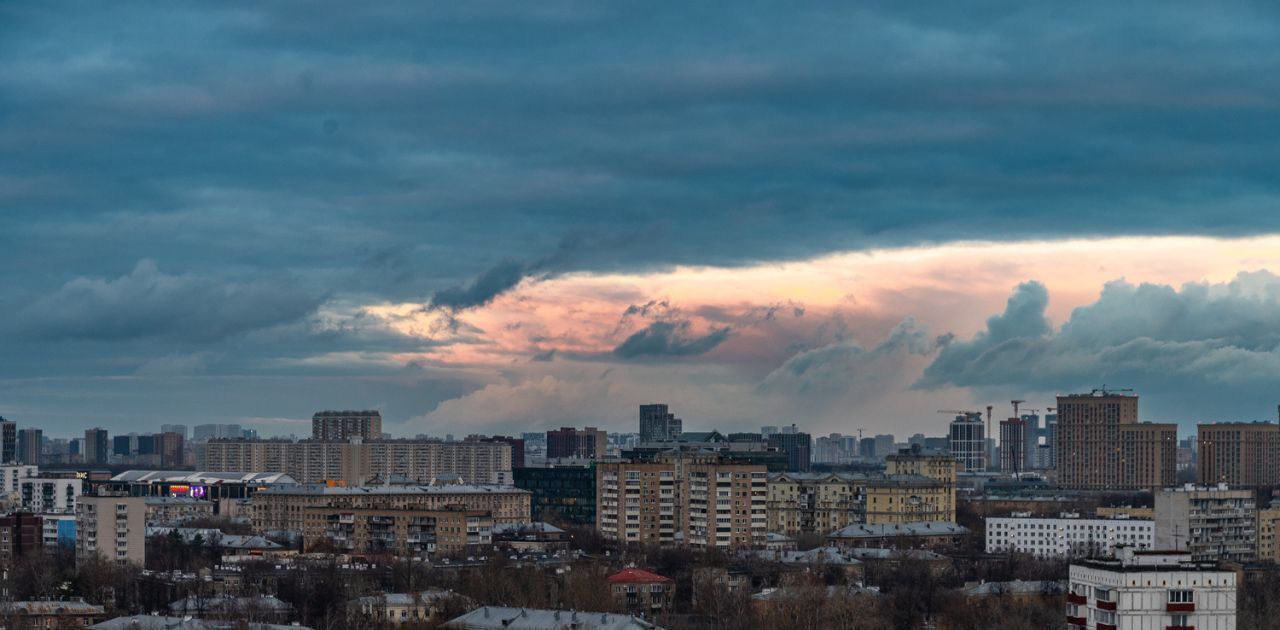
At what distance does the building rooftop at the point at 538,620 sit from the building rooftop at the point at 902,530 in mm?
55571

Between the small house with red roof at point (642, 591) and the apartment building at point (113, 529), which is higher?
the apartment building at point (113, 529)

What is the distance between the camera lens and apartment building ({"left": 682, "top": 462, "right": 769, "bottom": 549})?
12012 centimetres

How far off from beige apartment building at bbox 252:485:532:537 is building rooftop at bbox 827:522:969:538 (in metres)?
20.3

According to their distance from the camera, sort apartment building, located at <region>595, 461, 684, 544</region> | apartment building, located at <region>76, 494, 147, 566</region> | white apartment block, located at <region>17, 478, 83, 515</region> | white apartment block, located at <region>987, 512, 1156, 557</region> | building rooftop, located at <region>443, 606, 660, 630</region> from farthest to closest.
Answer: white apartment block, located at <region>17, 478, 83, 515</region>
white apartment block, located at <region>987, 512, 1156, 557</region>
apartment building, located at <region>595, 461, 684, 544</region>
apartment building, located at <region>76, 494, 147, 566</region>
building rooftop, located at <region>443, 606, 660, 630</region>

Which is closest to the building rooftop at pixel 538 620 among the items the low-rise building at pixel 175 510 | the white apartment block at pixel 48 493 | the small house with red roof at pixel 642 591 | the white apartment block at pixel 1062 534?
the small house with red roof at pixel 642 591

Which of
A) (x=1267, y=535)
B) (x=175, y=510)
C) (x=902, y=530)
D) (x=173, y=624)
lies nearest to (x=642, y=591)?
(x=173, y=624)

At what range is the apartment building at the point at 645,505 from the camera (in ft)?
402

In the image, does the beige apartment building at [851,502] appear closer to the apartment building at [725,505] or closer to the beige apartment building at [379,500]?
the beige apartment building at [379,500]

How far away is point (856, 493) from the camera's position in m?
148

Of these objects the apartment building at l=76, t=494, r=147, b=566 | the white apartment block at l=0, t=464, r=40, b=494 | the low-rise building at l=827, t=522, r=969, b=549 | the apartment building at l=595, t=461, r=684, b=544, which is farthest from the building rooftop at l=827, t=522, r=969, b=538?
the white apartment block at l=0, t=464, r=40, b=494

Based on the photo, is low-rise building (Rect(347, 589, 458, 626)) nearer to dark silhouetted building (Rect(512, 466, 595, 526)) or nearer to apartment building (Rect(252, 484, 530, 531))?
apartment building (Rect(252, 484, 530, 531))

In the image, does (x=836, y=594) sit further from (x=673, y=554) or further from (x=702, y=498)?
(x=702, y=498)

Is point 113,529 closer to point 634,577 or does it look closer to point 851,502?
point 634,577

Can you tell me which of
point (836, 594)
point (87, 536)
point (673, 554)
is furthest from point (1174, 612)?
point (87, 536)
